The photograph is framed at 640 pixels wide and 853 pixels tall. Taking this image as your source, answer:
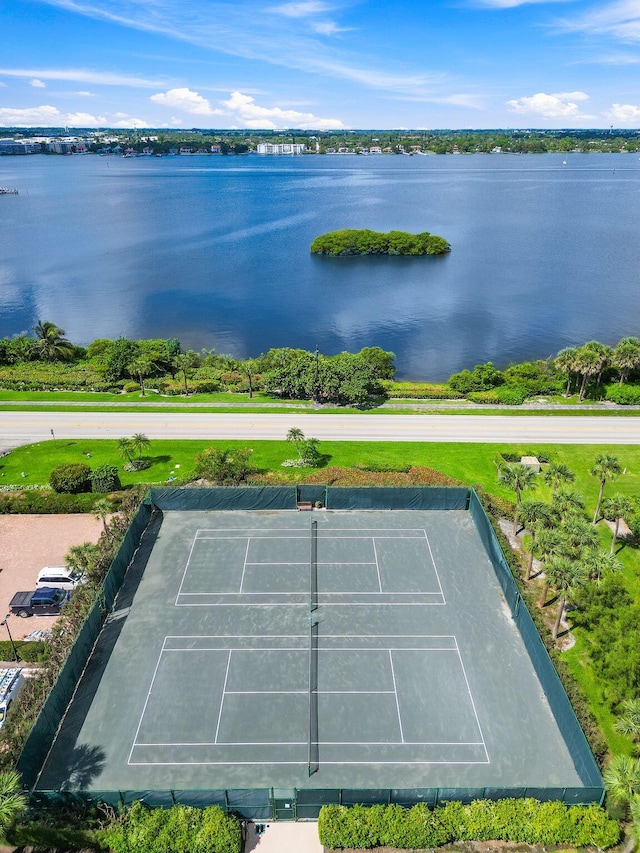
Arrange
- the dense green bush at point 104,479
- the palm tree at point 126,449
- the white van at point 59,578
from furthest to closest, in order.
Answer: the palm tree at point 126,449 → the dense green bush at point 104,479 → the white van at point 59,578

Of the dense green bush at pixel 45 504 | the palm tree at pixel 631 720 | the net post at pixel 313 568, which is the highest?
the palm tree at pixel 631 720

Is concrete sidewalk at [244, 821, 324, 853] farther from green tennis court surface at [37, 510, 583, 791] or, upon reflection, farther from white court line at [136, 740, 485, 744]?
white court line at [136, 740, 485, 744]

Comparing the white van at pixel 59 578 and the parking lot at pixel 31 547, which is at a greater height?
the white van at pixel 59 578

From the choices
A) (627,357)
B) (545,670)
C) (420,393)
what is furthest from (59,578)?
(627,357)

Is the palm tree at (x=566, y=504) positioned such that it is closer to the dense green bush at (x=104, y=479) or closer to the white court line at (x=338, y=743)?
the white court line at (x=338, y=743)

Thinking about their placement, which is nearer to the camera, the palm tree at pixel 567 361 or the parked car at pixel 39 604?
the parked car at pixel 39 604

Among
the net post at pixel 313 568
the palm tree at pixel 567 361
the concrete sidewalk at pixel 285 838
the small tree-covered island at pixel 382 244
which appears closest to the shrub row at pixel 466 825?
the concrete sidewalk at pixel 285 838

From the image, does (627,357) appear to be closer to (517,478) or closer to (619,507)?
(517,478)

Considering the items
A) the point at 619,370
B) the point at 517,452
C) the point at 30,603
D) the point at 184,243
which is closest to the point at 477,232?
the point at 184,243
